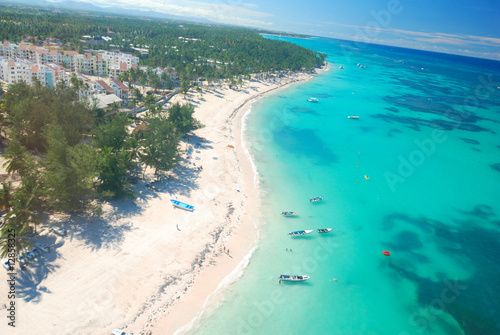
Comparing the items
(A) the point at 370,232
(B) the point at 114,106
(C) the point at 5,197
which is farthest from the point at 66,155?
(A) the point at 370,232

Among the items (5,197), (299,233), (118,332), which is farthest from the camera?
(299,233)

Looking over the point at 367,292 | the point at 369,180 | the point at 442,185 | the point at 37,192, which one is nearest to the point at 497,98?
the point at 442,185

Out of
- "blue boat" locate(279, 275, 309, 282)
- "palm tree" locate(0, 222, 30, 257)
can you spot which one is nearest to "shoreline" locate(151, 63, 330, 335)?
"blue boat" locate(279, 275, 309, 282)

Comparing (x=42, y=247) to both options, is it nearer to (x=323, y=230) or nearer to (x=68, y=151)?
(x=68, y=151)

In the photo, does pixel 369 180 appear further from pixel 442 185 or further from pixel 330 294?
pixel 330 294

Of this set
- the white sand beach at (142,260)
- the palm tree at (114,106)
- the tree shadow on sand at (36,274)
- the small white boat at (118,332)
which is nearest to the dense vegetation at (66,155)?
Result: the tree shadow on sand at (36,274)

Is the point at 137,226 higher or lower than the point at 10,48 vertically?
lower

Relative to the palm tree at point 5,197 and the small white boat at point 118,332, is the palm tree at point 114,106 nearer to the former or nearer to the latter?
the palm tree at point 5,197

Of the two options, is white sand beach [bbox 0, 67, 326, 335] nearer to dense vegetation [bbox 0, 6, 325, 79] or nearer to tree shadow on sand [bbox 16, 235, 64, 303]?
tree shadow on sand [bbox 16, 235, 64, 303]
